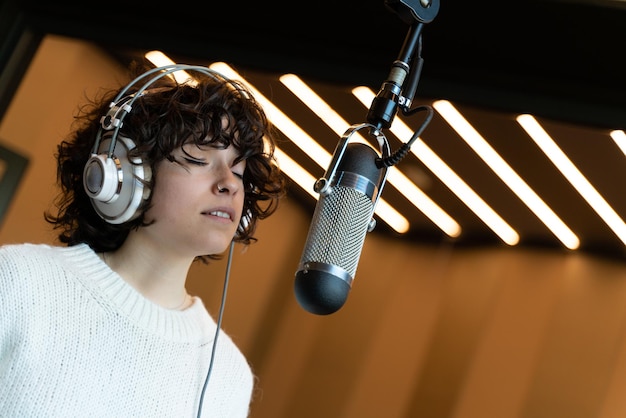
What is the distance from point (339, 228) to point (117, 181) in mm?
457

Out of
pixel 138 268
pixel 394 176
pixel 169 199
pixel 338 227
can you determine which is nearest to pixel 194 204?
pixel 169 199

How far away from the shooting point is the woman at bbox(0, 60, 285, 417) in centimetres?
117

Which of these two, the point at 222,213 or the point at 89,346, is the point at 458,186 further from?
the point at 89,346

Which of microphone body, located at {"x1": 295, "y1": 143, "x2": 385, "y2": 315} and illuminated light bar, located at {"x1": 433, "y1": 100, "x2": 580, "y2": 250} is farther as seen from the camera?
illuminated light bar, located at {"x1": 433, "y1": 100, "x2": 580, "y2": 250}

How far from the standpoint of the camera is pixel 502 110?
1696 millimetres

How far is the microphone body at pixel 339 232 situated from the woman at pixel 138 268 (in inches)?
15.4

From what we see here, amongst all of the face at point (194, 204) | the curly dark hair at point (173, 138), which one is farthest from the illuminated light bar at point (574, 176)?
the face at point (194, 204)

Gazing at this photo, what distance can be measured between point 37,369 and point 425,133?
96cm

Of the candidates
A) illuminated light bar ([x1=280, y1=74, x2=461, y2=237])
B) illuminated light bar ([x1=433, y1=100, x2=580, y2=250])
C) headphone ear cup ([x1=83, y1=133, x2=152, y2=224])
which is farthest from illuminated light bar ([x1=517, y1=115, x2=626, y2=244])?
headphone ear cup ([x1=83, y1=133, x2=152, y2=224])

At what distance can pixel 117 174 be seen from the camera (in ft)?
3.89

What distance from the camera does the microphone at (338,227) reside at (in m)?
0.82

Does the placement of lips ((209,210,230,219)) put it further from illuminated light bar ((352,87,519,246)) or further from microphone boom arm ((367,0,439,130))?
illuminated light bar ((352,87,519,246))

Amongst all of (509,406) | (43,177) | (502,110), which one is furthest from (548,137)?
(43,177)

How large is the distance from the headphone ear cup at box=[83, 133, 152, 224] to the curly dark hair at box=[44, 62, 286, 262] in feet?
0.04
